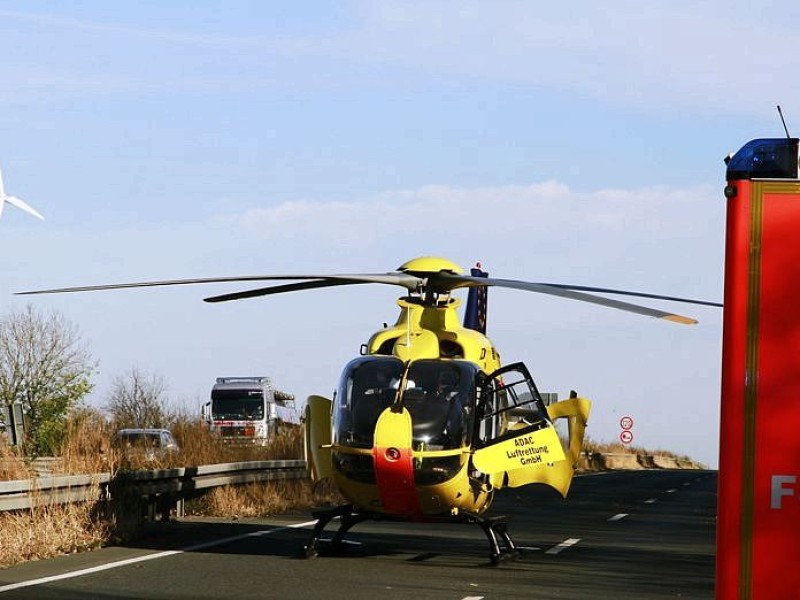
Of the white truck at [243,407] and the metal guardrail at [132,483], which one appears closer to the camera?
the metal guardrail at [132,483]

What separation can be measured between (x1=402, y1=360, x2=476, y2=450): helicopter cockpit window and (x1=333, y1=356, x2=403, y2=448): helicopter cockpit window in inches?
8.0

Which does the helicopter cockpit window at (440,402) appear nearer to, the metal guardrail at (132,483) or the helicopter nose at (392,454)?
the helicopter nose at (392,454)

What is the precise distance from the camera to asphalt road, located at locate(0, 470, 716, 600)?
13.4m

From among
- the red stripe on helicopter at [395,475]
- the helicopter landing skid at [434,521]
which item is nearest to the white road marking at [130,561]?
the helicopter landing skid at [434,521]

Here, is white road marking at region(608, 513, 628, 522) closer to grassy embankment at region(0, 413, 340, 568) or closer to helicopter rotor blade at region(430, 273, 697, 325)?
grassy embankment at region(0, 413, 340, 568)

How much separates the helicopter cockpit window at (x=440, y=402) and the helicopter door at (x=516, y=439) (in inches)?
13.5

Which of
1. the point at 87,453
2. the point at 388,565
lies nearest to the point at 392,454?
the point at 388,565

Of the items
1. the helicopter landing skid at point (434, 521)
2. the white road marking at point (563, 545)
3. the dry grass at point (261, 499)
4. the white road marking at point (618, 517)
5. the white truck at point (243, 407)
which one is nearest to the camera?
the helicopter landing skid at point (434, 521)

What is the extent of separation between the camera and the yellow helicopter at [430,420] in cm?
1567

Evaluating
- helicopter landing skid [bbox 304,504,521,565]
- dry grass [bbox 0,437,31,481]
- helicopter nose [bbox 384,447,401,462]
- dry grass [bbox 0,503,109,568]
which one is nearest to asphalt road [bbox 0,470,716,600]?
helicopter landing skid [bbox 304,504,521,565]

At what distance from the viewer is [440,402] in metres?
16.1

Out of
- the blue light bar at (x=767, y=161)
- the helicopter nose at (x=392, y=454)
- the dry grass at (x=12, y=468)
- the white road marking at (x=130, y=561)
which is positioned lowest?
the white road marking at (x=130, y=561)

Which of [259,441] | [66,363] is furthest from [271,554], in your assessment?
[66,363]

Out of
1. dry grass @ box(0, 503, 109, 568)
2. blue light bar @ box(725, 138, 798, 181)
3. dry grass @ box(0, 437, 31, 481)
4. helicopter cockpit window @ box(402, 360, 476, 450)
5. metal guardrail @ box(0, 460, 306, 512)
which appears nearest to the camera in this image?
blue light bar @ box(725, 138, 798, 181)
